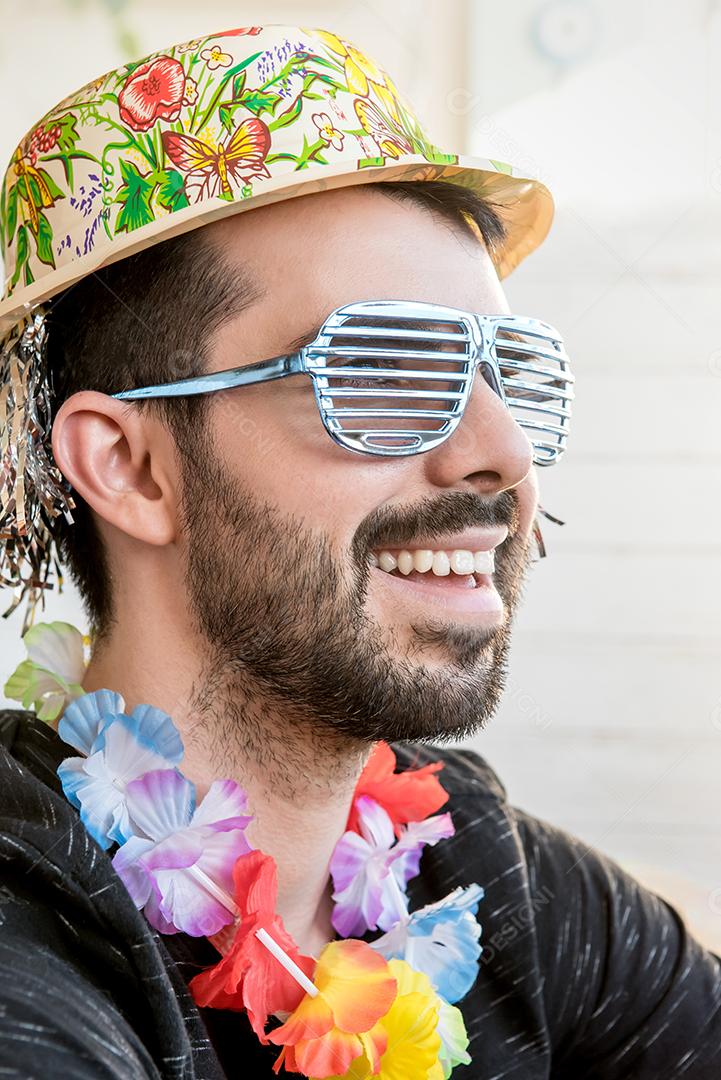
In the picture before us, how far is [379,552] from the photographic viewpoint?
109cm

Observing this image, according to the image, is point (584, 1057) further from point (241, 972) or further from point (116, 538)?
point (116, 538)

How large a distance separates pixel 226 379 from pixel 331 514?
18cm

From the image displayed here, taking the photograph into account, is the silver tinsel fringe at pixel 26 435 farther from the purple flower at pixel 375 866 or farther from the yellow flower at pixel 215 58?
the purple flower at pixel 375 866

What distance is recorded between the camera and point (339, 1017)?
98 cm

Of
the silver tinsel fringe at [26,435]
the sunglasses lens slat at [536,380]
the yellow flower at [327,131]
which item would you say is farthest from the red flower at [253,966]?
the yellow flower at [327,131]

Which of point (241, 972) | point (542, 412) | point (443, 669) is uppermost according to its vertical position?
point (542, 412)

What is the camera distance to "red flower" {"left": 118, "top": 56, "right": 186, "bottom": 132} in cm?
110

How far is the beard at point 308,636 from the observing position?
42.6 inches

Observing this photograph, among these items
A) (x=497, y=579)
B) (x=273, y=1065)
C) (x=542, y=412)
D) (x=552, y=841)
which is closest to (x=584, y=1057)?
(x=552, y=841)

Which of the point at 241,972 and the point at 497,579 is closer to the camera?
the point at 241,972

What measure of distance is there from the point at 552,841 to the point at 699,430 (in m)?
1.35

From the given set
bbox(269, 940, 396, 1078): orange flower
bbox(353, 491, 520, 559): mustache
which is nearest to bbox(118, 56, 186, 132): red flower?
bbox(353, 491, 520, 559): mustache

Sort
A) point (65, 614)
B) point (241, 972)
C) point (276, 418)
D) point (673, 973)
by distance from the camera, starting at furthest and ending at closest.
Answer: point (65, 614), point (673, 973), point (276, 418), point (241, 972)

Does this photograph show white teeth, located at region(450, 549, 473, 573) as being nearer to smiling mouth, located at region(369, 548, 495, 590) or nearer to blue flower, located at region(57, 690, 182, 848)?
smiling mouth, located at region(369, 548, 495, 590)
